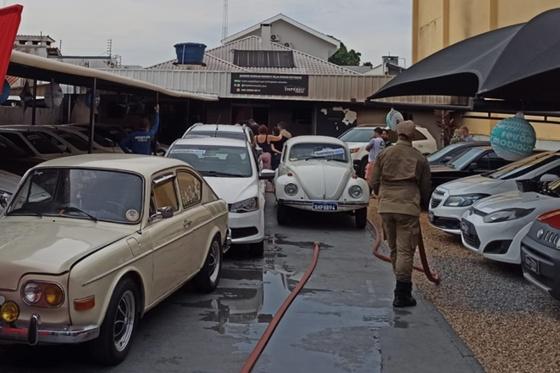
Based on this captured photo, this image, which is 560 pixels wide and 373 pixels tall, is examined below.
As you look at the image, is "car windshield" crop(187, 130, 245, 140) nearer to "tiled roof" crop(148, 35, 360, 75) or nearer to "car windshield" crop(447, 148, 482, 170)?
"car windshield" crop(447, 148, 482, 170)

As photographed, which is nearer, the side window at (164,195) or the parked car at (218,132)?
the side window at (164,195)

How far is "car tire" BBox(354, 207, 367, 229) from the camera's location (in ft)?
37.7

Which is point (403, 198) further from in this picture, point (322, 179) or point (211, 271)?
point (322, 179)

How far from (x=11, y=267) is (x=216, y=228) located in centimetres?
296

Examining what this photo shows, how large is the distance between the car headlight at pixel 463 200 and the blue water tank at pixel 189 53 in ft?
68.0

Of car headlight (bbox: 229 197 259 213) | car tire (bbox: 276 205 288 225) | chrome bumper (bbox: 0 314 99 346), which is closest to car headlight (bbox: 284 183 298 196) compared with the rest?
car tire (bbox: 276 205 288 225)

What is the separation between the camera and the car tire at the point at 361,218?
11.5m

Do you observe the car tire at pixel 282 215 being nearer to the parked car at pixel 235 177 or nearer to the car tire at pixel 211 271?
the parked car at pixel 235 177

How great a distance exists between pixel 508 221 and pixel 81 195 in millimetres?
5238

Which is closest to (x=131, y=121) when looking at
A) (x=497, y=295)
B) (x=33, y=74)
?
(x=33, y=74)

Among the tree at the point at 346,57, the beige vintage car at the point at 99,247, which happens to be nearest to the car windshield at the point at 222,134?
the beige vintage car at the point at 99,247

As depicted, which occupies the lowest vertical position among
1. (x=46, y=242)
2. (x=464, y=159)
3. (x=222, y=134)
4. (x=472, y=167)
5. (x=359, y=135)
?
(x=46, y=242)

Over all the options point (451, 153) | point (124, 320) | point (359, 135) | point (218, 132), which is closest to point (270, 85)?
point (359, 135)

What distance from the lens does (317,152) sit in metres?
12.8
